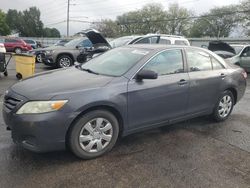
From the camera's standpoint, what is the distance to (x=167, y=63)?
461 centimetres

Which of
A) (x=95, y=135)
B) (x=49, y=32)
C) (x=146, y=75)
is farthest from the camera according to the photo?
(x=49, y=32)

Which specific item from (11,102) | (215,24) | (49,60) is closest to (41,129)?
(11,102)

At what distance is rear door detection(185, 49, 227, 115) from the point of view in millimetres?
4859

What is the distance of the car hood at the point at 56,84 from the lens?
3.56m

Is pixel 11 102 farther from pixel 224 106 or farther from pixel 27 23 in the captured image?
pixel 27 23

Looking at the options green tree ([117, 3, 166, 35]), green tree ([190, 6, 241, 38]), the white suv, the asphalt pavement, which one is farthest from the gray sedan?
green tree ([117, 3, 166, 35])

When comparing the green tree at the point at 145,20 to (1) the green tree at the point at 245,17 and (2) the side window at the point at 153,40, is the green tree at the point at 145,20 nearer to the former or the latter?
(1) the green tree at the point at 245,17

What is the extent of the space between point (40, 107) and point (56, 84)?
468mm

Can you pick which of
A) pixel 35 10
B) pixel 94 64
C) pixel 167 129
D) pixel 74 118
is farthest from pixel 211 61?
pixel 35 10

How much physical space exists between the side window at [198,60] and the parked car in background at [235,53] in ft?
25.5

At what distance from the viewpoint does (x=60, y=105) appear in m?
3.47

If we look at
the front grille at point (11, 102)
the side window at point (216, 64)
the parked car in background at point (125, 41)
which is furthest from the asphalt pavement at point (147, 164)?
the parked car in background at point (125, 41)

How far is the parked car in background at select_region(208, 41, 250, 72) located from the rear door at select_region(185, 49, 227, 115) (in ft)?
25.2

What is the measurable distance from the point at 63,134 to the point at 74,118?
23 centimetres
